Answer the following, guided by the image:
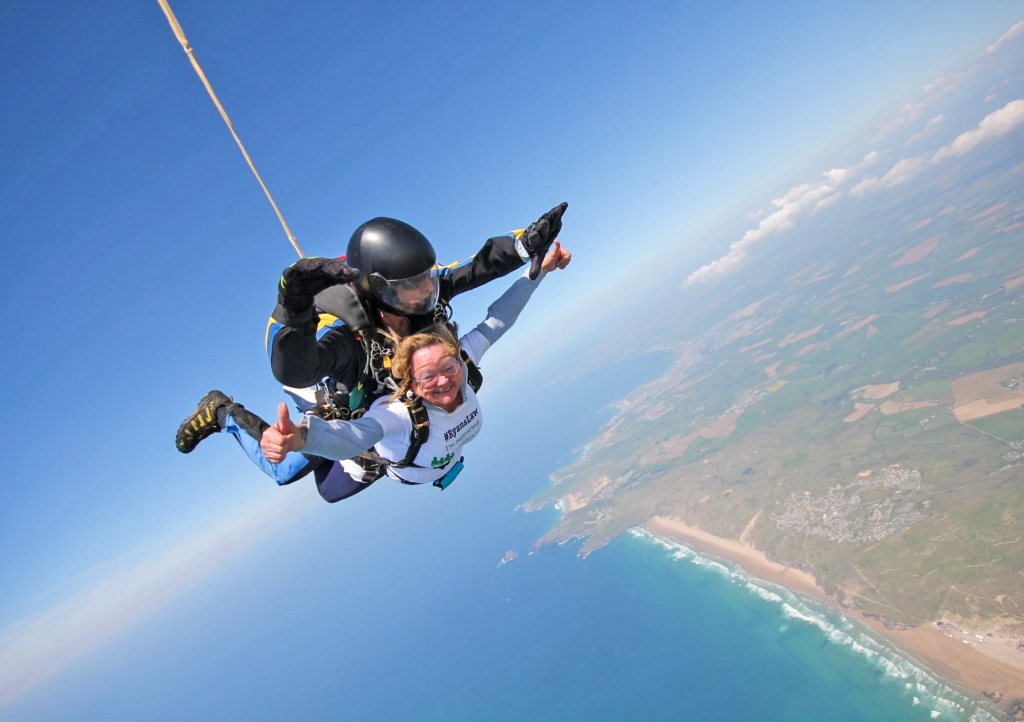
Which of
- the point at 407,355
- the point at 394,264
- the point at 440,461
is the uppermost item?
the point at 394,264

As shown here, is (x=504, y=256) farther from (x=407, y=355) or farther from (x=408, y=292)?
(x=407, y=355)

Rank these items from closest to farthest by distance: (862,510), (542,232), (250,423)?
(250,423) → (542,232) → (862,510)

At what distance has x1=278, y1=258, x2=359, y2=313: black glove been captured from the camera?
149 centimetres

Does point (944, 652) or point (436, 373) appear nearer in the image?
point (436, 373)

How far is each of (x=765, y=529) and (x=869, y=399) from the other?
1943 centimetres

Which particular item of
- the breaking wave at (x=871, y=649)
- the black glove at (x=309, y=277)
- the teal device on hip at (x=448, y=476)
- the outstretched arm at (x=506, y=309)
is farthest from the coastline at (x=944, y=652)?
the black glove at (x=309, y=277)

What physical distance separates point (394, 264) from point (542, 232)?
2.98ft

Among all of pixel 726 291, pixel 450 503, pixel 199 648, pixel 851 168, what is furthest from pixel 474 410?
pixel 851 168

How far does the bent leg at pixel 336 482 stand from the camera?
2771 millimetres

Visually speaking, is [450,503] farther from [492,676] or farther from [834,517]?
[834,517]

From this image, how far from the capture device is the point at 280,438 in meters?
1.37

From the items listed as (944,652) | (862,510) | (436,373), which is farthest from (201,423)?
(862,510)

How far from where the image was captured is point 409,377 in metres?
2.18

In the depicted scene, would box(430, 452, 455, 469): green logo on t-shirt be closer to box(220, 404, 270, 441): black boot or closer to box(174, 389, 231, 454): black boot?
box(220, 404, 270, 441): black boot
